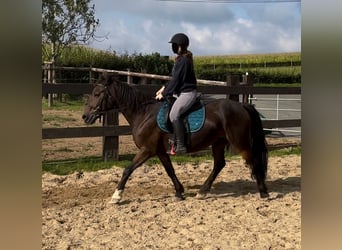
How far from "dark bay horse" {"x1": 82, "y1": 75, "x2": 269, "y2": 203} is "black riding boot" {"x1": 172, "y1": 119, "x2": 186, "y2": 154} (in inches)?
5.4

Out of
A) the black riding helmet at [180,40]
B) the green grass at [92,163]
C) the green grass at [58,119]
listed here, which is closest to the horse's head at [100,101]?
the black riding helmet at [180,40]

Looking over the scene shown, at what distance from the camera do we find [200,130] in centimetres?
472

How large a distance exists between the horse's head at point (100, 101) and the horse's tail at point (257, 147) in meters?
1.51

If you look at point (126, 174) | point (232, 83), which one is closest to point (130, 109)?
point (126, 174)

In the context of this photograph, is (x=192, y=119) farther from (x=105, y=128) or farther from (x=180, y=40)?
(x=105, y=128)

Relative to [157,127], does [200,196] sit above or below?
below

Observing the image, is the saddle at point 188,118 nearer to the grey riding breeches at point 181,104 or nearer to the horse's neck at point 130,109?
the grey riding breeches at point 181,104

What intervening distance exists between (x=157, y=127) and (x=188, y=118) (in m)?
0.34

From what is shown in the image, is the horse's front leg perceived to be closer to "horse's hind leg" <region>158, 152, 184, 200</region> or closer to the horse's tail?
"horse's hind leg" <region>158, 152, 184, 200</region>

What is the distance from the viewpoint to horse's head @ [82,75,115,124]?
4.75 m

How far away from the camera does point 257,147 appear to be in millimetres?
4957

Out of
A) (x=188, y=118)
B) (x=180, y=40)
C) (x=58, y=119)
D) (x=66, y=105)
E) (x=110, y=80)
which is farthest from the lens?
(x=66, y=105)
